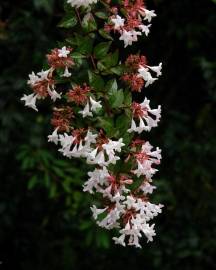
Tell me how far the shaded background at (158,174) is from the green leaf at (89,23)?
1874 millimetres

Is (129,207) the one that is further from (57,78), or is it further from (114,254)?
(114,254)

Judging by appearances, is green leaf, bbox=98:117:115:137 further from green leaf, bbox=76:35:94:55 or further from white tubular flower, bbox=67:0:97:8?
white tubular flower, bbox=67:0:97:8

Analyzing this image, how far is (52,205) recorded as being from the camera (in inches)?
161

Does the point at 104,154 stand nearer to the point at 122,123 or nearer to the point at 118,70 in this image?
the point at 122,123

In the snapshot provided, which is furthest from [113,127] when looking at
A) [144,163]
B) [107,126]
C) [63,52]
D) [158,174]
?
[158,174]

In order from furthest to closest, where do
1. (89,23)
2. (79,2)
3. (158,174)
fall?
(158,174), (89,23), (79,2)

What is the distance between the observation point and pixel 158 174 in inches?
160

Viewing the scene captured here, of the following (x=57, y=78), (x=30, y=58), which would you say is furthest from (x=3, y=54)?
(x=57, y=78)

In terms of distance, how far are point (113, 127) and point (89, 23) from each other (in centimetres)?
26

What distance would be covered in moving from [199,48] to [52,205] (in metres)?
1.21

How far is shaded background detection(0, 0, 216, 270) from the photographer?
146 inches

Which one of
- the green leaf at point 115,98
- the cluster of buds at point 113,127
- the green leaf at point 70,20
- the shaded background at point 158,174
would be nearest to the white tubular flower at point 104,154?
the cluster of buds at point 113,127

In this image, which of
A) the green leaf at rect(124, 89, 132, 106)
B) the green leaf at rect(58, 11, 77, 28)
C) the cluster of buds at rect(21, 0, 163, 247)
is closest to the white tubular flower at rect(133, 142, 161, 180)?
the cluster of buds at rect(21, 0, 163, 247)

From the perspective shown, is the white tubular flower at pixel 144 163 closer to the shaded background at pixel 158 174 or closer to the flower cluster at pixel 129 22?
the flower cluster at pixel 129 22
